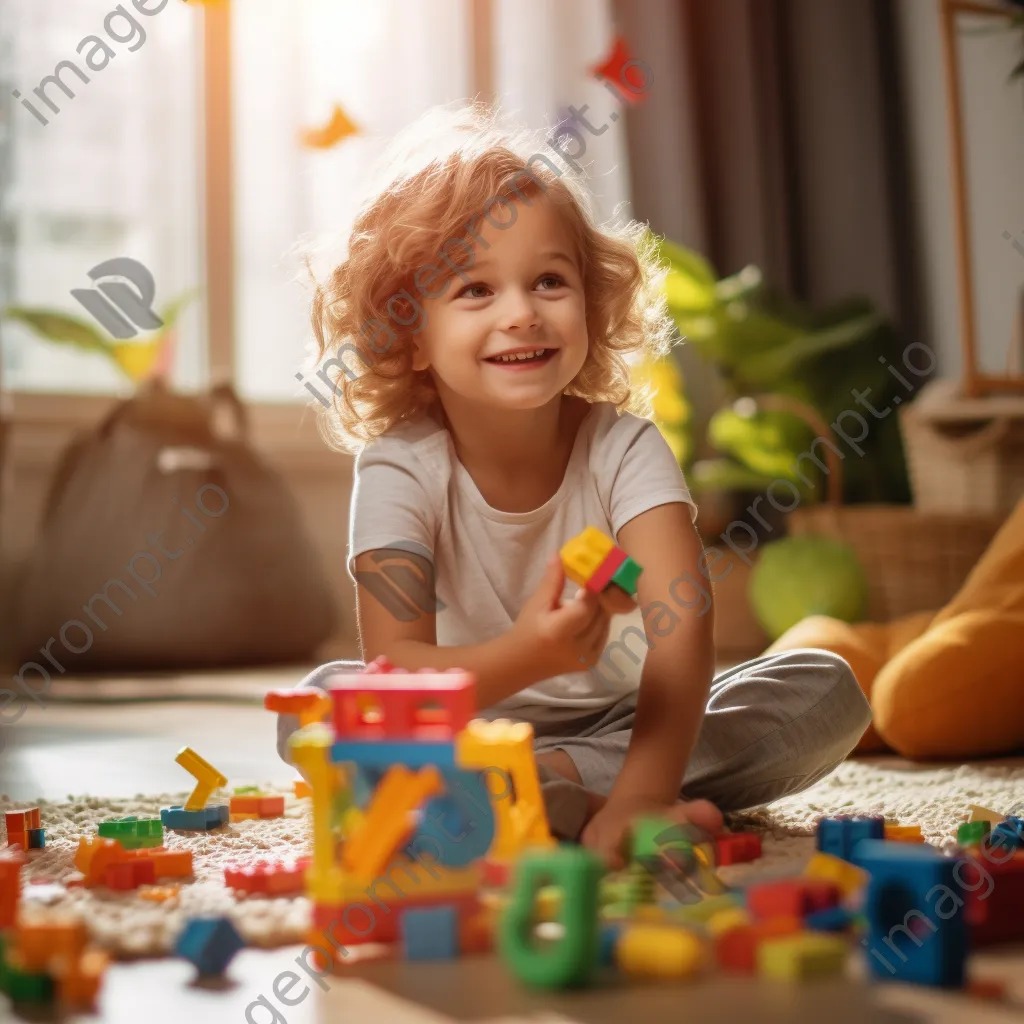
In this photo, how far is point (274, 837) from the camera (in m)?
1.04

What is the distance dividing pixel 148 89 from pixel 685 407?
1518mm

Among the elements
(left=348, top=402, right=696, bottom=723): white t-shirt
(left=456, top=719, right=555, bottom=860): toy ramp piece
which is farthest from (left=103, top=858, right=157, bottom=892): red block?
(left=348, top=402, right=696, bottom=723): white t-shirt

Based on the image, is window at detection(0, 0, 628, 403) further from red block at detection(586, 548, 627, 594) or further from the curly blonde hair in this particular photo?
red block at detection(586, 548, 627, 594)

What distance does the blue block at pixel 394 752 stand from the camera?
2.15 feet

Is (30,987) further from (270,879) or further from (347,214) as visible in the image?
(347,214)

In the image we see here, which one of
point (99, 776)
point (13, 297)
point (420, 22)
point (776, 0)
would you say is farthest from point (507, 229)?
point (776, 0)

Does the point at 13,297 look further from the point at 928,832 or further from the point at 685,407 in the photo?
the point at 928,832

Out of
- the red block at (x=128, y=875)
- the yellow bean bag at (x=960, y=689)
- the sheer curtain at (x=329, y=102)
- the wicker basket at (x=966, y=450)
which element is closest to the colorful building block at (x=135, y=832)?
the red block at (x=128, y=875)

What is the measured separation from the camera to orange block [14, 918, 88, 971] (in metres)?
0.65

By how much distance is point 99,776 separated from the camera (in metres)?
1.46

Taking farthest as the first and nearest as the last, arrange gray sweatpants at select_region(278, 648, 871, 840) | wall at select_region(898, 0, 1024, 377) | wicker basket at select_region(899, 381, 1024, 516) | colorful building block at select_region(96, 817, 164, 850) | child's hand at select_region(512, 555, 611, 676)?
wall at select_region(898, 0, 1024, 377) → wicker basket at select_region(899, 381, 1024, 516) → gray sweatpants at select_region(278, 648, 871, 840) → colorful building block at select_region(96, 817, 164, 850) → child's hand at select_region(512, 555, 611, 676)

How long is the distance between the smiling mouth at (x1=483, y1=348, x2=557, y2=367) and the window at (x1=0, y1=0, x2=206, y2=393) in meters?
2.22

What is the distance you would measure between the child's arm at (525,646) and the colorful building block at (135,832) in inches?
8.7

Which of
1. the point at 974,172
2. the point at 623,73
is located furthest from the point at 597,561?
the point at 623,73
